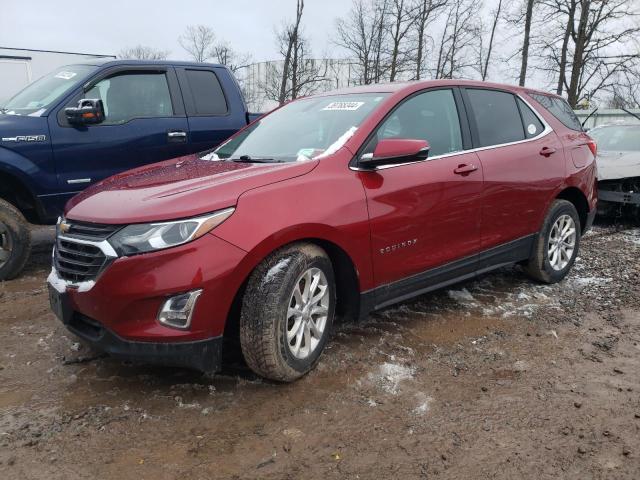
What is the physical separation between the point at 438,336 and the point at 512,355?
1.66 feet

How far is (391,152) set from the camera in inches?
119

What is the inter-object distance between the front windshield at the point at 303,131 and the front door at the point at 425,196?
21 cm

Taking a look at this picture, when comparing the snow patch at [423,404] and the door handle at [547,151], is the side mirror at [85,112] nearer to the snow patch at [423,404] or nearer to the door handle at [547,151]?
the snow patch at [423,404]

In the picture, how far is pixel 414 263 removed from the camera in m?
3.43

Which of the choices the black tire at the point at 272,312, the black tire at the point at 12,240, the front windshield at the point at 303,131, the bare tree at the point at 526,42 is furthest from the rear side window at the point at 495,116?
the bare tree at the point at 526,42

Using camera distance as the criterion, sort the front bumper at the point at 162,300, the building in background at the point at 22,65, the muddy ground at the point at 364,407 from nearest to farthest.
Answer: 1. the muddy ground at the point at 364,407
2. the front bumper at the point at 162,300
3. the building in background at the point at 22,65

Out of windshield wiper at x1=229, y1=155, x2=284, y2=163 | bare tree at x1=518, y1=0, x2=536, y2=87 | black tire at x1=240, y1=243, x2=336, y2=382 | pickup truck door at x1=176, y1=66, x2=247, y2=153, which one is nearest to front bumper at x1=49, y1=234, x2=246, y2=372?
black tire at x1=240, y1=243, x2=336, y2=382

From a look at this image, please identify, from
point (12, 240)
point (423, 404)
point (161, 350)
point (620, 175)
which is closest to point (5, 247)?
point (12, 240)

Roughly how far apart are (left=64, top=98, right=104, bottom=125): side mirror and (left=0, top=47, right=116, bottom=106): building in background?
6.32 m

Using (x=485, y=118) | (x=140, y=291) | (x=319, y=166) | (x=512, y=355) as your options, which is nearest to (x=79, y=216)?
(x=140, y=291)

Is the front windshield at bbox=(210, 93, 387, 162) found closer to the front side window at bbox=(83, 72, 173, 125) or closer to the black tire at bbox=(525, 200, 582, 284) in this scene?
the front side window at bbox=(83, 72, 173, 125)

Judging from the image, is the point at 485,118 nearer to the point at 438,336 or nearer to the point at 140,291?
the point at 438,336

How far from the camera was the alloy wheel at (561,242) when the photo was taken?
467cm

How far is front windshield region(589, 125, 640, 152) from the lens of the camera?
26.7 ft
